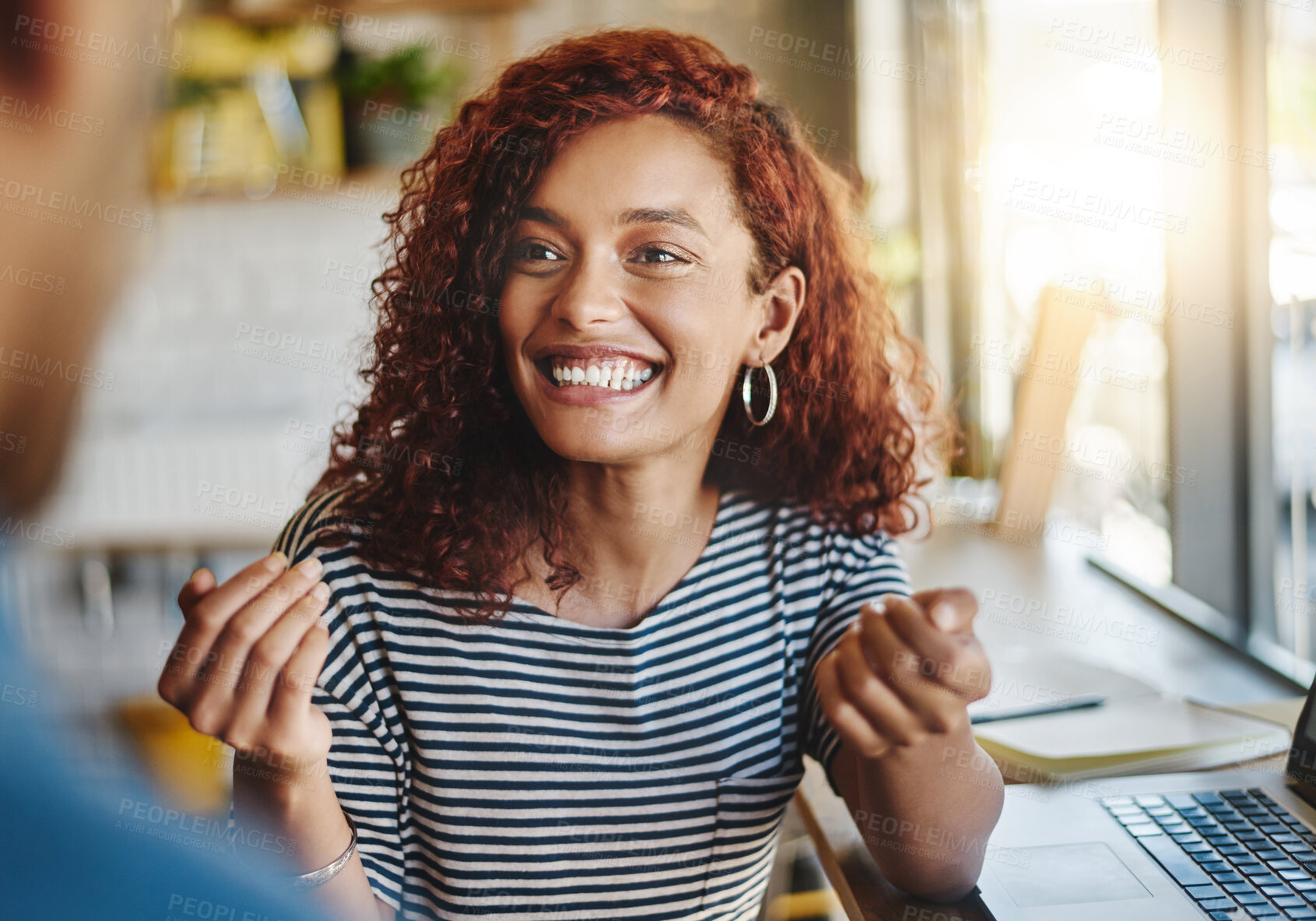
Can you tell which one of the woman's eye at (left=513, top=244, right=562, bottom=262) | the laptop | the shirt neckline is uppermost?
the woman's eye at (left=513, top=244, right=562, bottom=262)

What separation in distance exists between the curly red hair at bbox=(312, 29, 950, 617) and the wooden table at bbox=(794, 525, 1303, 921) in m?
0.32

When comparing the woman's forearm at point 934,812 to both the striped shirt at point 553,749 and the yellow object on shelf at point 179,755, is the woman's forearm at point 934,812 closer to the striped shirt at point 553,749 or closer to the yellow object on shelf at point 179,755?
the striped shirt at point 553,749

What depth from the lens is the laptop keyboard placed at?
0.67 m

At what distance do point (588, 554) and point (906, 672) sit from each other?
415 mm

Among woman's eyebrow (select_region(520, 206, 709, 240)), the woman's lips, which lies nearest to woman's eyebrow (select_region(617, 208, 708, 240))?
woman's eyebrow (select_region(520, 206, 709, 240))

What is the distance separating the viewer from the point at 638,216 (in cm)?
88

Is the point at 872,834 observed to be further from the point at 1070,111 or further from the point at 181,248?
the point at 181,248

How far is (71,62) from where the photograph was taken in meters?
0.31

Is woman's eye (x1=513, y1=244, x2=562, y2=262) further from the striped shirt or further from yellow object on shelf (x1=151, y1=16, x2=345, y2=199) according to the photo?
yellow object on shelf (x1=151, y1=16, x2=345, y2=199)

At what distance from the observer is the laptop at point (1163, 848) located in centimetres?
69

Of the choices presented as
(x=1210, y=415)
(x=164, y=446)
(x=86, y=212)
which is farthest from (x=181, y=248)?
(x=86, y=212)

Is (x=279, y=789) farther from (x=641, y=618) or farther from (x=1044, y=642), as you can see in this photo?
(x=1044, y=642)

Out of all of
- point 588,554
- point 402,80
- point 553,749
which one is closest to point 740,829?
point 553,749

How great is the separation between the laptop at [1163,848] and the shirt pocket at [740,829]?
21cm
